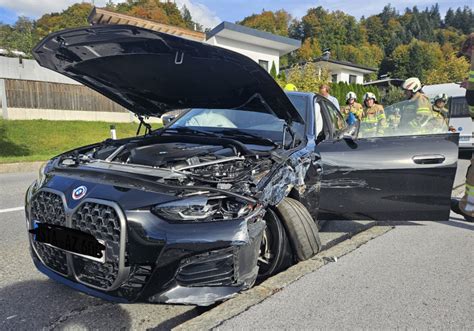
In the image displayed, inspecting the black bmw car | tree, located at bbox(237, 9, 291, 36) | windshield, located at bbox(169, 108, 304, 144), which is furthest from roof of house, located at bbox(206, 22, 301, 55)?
tree, located at bbox(237, 9, 291, 36)

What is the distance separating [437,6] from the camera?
373 feet

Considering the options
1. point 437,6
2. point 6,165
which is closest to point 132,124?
point 6,165

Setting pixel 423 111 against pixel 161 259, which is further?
pixel 423 111

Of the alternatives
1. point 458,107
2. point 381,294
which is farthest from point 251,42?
point 381,294

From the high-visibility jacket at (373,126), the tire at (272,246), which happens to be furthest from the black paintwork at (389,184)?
the tire at (272,246)

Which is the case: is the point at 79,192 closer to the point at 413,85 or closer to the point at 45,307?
the point at 45,307

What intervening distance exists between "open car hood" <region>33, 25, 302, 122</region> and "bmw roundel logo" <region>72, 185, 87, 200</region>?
113cm

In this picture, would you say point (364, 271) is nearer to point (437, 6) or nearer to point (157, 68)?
point (157, 68)

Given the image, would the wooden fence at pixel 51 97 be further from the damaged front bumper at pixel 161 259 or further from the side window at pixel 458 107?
the damaged front bumper at pixel 161 259

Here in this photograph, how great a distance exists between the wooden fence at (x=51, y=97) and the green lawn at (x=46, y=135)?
1.19 m

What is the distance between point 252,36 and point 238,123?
A: 17920 millimetres

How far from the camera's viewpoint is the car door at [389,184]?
3.46 metres

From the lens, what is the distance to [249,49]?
21828 mm

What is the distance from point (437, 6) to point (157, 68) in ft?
445
